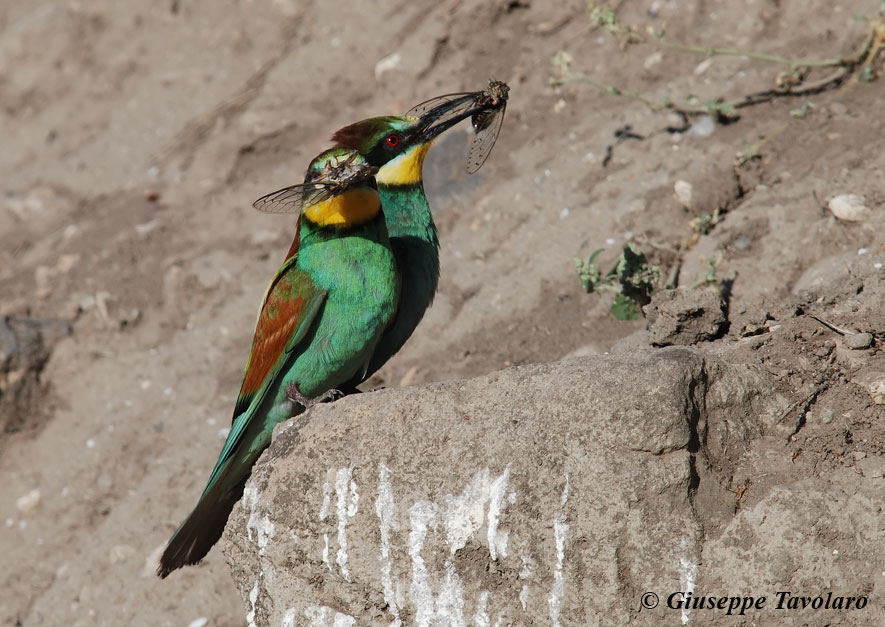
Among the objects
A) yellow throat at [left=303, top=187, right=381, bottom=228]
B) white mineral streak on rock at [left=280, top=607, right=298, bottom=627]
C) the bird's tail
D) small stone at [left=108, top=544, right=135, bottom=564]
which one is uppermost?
yellow throat at [left=303, top=187, right=381, bottom=228]

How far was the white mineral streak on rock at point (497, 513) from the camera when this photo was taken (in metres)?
1.88

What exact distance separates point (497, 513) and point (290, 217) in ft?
9.94

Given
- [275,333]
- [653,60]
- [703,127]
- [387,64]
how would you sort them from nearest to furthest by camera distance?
[275,333], [703,127], [653,60], [387,64]

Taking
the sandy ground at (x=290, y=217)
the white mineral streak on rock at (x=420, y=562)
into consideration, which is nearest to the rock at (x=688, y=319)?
the sandy ground at (x=290, y=217)

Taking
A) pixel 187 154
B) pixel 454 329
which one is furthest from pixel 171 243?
pixel 454 329

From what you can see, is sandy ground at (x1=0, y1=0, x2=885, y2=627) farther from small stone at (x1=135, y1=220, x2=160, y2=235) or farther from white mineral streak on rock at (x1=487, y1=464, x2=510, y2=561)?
white mineral streak on rock at (x1=487, y1=464, x2=510, y2=561)

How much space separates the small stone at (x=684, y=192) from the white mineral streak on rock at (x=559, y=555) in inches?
70.9

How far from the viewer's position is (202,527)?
275 cm

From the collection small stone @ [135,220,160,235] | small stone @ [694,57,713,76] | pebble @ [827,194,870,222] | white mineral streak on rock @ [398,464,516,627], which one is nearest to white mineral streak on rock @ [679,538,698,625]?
white mineral streak on rock @ [398,464,516,627]

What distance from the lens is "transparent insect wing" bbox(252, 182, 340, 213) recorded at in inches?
96.7

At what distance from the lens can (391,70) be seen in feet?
15.6

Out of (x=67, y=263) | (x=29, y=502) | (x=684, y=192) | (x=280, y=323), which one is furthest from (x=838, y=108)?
(x=67, y=263)

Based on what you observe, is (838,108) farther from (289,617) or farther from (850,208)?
(289,617)

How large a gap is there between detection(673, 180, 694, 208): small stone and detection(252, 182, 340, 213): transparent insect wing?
1.36 metres
